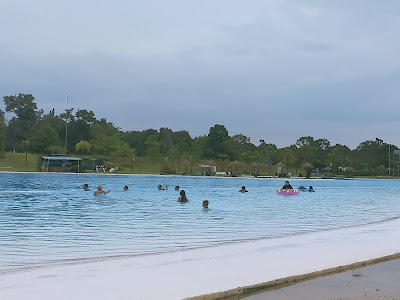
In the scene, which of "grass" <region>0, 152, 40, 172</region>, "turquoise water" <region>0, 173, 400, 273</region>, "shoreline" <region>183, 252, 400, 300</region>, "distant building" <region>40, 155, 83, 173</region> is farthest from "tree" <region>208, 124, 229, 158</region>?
"shoreline" <region>183, 252, 400, 300</region>

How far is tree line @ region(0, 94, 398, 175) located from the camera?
80.2m

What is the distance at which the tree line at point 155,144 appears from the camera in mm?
80250

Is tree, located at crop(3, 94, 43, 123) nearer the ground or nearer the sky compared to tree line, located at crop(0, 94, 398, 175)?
nearer the sky

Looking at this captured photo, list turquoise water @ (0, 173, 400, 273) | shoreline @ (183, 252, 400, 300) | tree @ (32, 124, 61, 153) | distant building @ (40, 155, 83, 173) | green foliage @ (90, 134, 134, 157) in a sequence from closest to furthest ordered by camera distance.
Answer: shoreline @ (183, 252, 400, 300), turquoise water @ (0, 173, 400, 273), distant building @ (40, 155, 83, 173), tree @ (32, 124, 61, 153), green foliage @ (90, 134, 134, 157)

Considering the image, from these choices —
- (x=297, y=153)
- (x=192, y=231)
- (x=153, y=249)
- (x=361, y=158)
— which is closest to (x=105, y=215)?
(x=192, y=231)

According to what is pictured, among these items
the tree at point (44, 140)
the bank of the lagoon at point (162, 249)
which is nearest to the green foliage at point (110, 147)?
the tree at point (44, 140)

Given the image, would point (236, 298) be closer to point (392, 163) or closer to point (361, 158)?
point (392, 163)

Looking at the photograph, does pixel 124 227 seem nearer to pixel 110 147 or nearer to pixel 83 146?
pixel 83 146

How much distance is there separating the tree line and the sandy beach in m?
63.7

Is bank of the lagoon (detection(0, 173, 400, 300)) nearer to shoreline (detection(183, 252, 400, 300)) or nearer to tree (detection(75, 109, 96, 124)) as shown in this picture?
shoreline (detection(183, 252, 400, 300))

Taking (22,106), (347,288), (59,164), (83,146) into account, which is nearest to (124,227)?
(347,288)

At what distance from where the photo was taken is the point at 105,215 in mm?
17484

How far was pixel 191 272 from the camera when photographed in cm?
661

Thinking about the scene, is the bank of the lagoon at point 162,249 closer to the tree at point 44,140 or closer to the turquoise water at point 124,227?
the turquoise water at point 124,227
